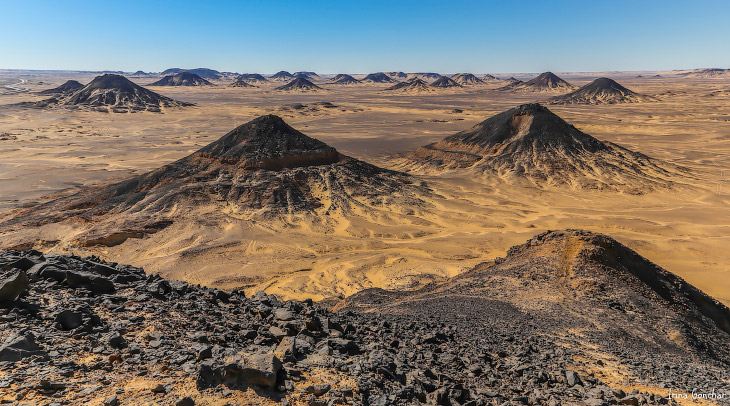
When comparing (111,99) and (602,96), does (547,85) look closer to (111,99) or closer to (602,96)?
(602,96)

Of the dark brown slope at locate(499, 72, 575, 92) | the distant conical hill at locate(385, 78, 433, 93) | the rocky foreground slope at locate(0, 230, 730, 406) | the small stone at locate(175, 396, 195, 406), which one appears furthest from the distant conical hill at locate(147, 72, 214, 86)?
the small stone at locate(175, 396, 195, 406)

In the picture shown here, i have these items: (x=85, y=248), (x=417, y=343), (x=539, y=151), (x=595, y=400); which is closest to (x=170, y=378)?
(x=417, y=343)

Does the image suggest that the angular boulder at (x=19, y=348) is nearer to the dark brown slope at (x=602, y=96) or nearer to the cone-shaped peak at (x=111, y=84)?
the cone-shaped peak at (x=111, y=84)

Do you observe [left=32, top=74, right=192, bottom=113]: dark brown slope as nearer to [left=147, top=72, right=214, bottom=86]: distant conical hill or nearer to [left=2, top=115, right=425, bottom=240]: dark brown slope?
[left=2, top=115, right=425, bottom=240]: dark brown slope

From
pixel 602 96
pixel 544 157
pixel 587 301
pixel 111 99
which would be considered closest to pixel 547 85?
pixel 602 96

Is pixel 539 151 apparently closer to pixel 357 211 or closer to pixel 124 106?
pixel 357 211

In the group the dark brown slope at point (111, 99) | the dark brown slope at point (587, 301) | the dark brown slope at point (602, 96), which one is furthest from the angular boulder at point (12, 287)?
the dark brown slope at point (602, 96)
